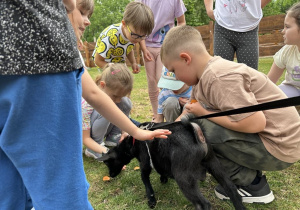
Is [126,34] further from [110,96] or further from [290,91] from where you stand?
[290,91]

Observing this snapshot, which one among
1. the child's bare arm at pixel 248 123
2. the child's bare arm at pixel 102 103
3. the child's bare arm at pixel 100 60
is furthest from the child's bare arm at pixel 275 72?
the child's bare arm at pixel 102 103

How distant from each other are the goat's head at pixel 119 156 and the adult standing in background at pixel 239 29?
5.66 ft

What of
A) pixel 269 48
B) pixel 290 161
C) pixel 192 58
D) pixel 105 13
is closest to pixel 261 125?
pixel 290 161

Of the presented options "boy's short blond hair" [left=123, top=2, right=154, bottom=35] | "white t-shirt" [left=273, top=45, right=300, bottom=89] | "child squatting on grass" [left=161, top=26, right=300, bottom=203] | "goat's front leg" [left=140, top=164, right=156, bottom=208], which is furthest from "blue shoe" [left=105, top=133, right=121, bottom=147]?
"white t-shirt" [left=273, top=45, right=300, bottom=89]

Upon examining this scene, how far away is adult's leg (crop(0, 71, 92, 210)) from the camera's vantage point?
95 cm

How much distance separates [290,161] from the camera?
194cm

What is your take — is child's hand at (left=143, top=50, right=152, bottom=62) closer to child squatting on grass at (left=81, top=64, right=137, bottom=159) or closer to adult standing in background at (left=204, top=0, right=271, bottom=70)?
child squatting on grass at (left=81, top=64, right=137, bottom=159)

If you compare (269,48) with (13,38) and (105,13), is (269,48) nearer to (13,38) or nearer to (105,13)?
(13,38)

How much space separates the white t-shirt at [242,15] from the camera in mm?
3109

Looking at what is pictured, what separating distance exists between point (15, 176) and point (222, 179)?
1345mm

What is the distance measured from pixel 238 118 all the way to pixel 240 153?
338 millimetres

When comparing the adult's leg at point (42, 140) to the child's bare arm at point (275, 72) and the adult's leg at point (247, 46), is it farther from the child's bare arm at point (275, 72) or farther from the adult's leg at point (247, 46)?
the child's bare arm at point (275, 72)

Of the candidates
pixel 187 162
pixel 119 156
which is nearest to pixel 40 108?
pixel 187 162

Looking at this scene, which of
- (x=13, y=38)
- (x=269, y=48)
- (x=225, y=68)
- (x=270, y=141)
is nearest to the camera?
(x=13, y=38)
